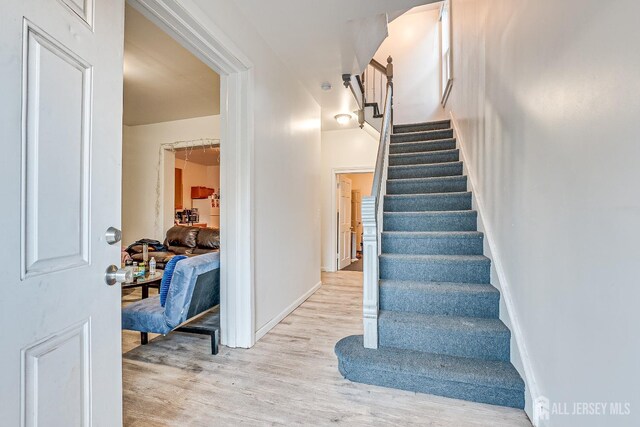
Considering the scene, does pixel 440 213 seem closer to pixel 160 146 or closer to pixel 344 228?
pixel 344 228

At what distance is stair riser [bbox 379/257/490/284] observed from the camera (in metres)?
2.20

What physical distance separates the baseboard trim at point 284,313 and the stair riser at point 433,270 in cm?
115

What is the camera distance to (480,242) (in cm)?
239

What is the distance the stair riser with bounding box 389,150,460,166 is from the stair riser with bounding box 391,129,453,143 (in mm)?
511

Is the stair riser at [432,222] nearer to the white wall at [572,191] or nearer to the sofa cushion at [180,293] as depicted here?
the white wall at [572,191]

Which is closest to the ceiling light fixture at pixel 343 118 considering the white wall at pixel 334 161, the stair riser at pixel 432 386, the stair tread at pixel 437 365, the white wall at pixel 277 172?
the white wall at pixel 334 161

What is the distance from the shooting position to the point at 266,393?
5.65ft

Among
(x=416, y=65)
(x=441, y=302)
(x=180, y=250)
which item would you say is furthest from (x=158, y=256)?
(x=416, y=65)

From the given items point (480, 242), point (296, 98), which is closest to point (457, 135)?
point (480, 242)

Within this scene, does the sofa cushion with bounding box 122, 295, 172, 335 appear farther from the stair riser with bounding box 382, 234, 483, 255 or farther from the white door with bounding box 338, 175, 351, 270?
the white door with bounding box 338, 175, 351, 270

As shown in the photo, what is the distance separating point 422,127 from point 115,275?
434cm

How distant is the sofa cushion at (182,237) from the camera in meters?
4.76

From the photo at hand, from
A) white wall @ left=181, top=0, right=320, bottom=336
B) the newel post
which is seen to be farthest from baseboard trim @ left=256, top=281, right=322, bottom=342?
the newel post

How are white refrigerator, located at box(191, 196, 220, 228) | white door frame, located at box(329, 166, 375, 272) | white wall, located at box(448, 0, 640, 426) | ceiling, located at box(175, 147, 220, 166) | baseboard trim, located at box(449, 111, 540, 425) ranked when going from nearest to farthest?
white wall, located at box(448, 0, 640, 426)
baseboard trim, located at box(449, 111, 540, 425)
white door frame, located at box(329, 166, 375, 272)
ceiling, located at box(175, 147, 220, 166)
white refrigerator, located at box(191, 196, 220, 228)
